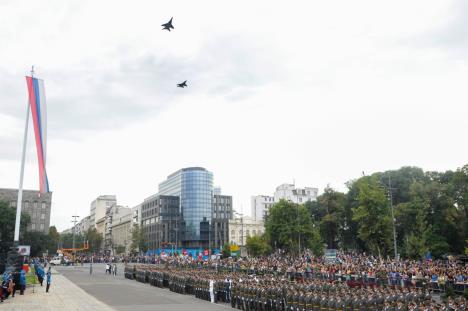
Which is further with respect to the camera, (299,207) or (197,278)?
(299,207)

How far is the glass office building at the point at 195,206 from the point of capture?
140 metres

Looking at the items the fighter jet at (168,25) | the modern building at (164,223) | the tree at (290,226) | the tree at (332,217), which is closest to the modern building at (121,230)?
the modern building at (164,223)

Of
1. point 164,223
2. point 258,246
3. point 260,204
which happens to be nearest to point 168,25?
point 258,246

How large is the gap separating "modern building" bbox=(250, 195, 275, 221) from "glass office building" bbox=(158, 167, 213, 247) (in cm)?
2893

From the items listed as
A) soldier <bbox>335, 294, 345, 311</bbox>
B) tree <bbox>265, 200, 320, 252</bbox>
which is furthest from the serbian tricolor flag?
tree <bbox>265, 200, 320, 252</bbox>

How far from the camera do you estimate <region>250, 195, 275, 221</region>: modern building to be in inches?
6501

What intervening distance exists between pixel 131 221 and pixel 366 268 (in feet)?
465

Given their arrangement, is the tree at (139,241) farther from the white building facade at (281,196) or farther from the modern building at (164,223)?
the white building facade at (281,196)

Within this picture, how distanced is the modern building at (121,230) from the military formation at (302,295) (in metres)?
133

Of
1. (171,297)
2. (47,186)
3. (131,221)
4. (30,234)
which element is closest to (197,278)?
(171,297)

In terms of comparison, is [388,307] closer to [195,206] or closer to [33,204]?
[195,206]

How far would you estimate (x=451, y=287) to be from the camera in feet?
86.9

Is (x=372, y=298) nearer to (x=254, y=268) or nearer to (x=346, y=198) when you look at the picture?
(x=254, y=268)

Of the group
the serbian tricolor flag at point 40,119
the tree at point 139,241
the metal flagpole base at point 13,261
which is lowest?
the metal flagpole base at point 13,261
